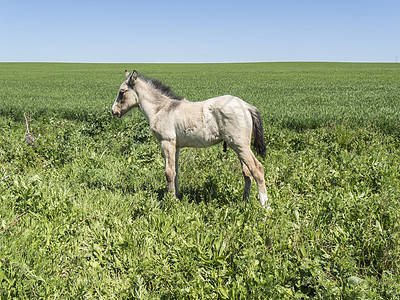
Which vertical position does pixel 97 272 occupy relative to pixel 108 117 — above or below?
below

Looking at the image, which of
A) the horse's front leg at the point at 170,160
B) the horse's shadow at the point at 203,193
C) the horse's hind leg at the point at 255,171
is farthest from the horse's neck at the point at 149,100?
the horse's hind leg at the point at 255,171

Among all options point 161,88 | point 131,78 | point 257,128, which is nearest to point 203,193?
point 257,128

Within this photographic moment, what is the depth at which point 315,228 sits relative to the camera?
449cm

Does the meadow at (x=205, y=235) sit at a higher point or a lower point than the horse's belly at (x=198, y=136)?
lower

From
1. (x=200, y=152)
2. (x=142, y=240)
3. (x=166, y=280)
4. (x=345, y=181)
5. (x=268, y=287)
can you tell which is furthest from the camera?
(x=200, y=152)

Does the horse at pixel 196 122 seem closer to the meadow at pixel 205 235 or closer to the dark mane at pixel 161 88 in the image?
the dark mane at pixel 161 88

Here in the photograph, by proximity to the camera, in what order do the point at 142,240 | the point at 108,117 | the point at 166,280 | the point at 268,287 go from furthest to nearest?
the point at 108,117
the point at 142,240
the point at 166,280
the point at 268,287

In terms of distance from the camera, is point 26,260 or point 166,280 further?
point 26,260

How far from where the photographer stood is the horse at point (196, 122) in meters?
5.32

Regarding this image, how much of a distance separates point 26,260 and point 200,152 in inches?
219

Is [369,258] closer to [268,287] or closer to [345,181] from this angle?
[268,287]

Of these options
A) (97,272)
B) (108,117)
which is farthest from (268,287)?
(108,117)

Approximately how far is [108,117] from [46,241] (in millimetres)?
7939

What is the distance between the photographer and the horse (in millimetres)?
5316
